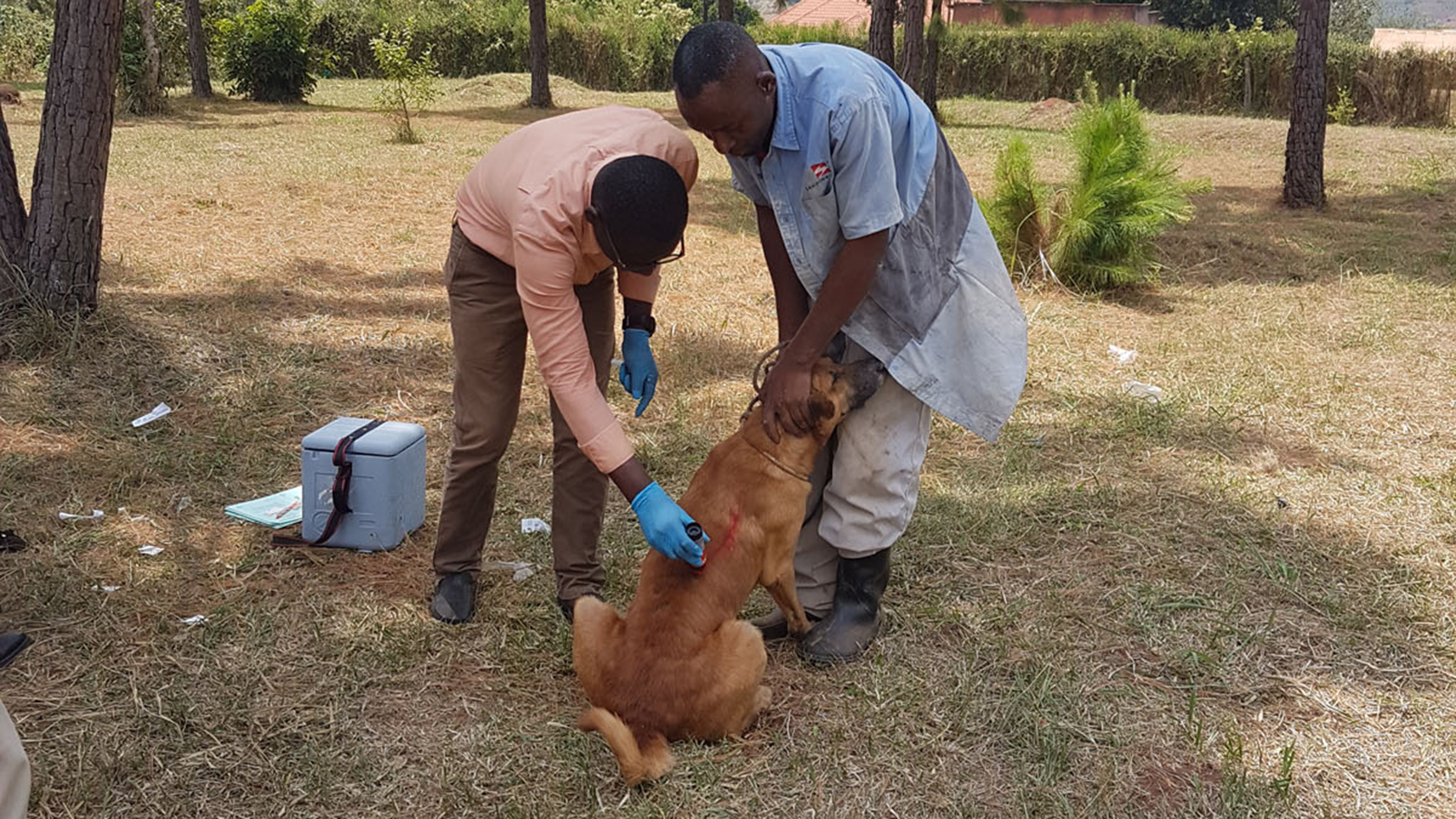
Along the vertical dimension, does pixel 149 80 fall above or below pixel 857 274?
above

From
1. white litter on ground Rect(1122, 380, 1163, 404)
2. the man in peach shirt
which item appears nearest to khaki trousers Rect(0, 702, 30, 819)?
the man in peach shirt

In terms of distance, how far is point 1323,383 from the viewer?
6.06m

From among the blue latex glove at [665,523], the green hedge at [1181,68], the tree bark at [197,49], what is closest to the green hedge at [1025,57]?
the green hedge at [1181,68]

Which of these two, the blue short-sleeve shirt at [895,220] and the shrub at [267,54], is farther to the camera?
the shrub at [267,54]

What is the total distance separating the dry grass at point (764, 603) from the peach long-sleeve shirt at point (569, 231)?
3.09ft

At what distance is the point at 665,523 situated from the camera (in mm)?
2881

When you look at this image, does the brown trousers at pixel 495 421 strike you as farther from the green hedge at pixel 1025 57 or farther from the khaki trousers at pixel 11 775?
the green hedge at pixel 1025 57

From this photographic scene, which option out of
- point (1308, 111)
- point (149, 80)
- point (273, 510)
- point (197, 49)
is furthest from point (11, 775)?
point (197, 49)

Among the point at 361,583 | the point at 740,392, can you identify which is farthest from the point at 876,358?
the point at 740,392

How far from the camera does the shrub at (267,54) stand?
19.9m

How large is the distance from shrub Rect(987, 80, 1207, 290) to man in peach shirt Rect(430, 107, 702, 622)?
5.36m

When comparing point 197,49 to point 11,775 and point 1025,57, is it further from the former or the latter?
point 11,775

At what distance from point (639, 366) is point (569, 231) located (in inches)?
30.1

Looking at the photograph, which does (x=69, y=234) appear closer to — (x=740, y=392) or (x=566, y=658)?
(x=740, y=392)
